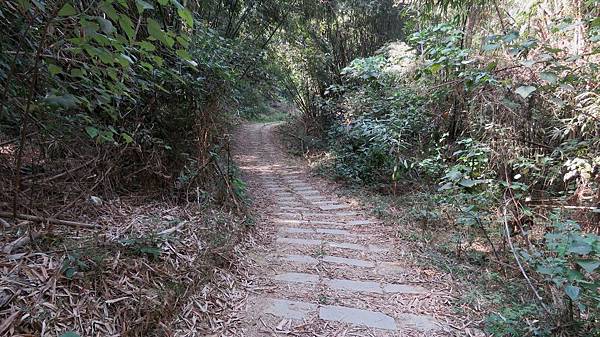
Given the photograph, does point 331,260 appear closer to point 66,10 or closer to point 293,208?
point 293,208

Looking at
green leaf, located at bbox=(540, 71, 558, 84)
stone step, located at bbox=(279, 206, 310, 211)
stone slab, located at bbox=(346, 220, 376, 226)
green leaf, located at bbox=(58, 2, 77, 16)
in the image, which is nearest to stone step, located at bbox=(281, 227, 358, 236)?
stone slab, located at bbox=(346, 220, 376, 226)

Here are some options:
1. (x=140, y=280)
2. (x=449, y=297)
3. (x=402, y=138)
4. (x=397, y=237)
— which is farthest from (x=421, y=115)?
(x=140, y=280)

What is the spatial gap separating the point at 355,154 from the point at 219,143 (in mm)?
3340

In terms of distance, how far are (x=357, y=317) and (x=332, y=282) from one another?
45cm

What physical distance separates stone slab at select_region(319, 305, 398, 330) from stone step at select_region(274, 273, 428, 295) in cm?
27

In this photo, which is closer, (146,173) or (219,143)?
(146,173)

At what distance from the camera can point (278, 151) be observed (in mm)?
9852

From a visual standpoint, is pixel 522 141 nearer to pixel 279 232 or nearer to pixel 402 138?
pixel 402 138

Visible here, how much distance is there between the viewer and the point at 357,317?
2117 millimetres

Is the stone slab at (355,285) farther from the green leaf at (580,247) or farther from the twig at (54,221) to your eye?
the twig at (54,221)

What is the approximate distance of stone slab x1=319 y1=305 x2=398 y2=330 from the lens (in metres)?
2.06

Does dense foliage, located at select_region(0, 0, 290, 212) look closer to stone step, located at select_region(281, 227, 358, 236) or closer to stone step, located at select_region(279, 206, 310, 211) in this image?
stone step, located at select_region(281, 227, 358, 236)

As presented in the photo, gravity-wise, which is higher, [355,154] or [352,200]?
[355,154]

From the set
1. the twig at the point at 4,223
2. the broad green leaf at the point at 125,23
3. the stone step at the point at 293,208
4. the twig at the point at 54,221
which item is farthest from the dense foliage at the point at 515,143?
the twig at the point at 4,223
